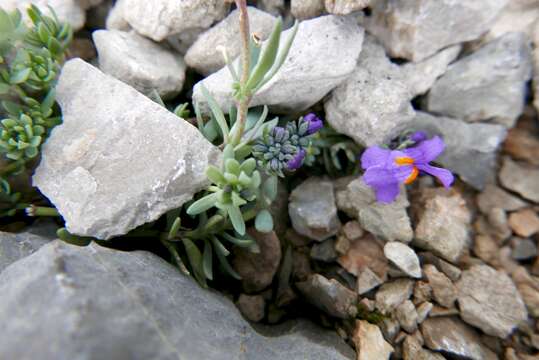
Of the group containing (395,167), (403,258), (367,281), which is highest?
(395,167)

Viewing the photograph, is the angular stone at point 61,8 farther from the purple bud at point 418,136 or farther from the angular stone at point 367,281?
the angular stone at point 367,281

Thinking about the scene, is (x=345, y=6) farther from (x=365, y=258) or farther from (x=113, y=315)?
(x=113, y=315)

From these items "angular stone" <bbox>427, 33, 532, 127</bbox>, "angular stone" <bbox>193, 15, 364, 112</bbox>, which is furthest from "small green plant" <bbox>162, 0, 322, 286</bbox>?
"angular stone" <bbox>427, 33, 532, 127</bbox>

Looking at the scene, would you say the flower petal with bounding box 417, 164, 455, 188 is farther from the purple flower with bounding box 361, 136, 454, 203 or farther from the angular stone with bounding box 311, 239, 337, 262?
the angular stone with bounding box 311, 239, 337, 262

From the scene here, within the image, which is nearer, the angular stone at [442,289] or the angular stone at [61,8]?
the angular stone at [442,289]

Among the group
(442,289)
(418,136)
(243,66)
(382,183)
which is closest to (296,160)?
(382,183)

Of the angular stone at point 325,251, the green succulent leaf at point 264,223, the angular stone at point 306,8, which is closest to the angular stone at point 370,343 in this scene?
the angular stone at point 325,251

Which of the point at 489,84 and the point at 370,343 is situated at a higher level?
the point at 489,84
